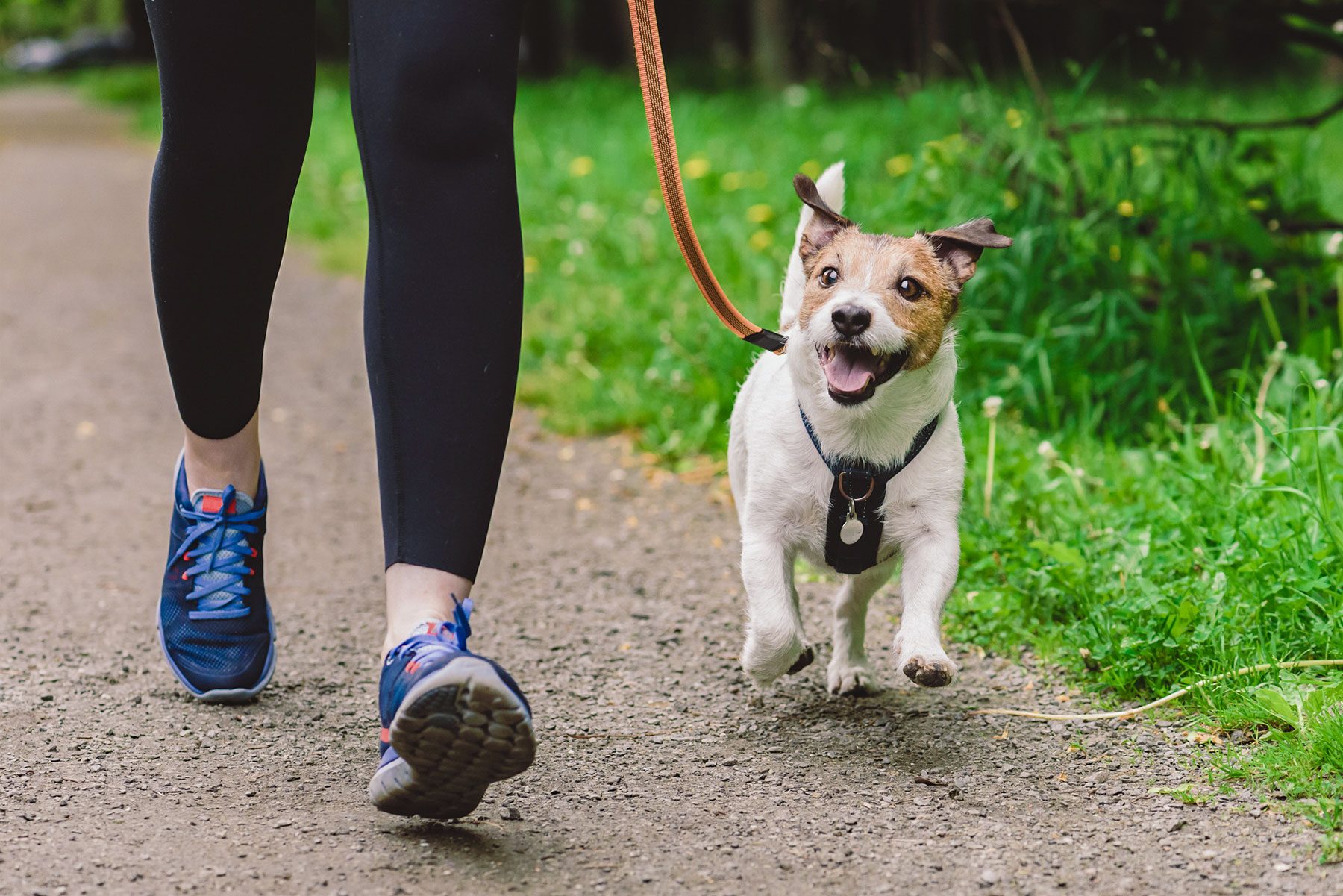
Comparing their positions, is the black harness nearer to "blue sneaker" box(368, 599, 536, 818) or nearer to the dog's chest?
the dog's chest

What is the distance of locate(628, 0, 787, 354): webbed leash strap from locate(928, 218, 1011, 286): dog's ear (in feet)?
1.19

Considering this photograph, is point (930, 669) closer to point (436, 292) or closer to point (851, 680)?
point (851, 680)

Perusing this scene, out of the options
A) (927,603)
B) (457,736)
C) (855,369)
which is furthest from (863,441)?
(457,736)

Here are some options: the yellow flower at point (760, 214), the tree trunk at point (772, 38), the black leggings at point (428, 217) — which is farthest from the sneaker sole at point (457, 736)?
the tree trunk at point (772, 38)

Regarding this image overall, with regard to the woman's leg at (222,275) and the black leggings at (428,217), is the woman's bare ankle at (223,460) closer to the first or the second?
the woman's leg at (222,275)

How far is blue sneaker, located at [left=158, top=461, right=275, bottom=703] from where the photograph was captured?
8.68ft

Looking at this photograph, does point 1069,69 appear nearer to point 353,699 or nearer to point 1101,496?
point 1101,496

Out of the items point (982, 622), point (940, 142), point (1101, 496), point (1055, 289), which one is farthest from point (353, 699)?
point (940, 142)

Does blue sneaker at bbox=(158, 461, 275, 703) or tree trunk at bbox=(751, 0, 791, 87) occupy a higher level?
tree trunk at bbox=(751, 0, 791, 87)

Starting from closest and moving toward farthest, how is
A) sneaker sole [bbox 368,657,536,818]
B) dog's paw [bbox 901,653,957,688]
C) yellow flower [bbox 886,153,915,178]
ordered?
sneaker sole [bbox 368,657,536,818], dog's paw [bbox 901,653,957,688], yellow flower [bbox 886,153,915,178]

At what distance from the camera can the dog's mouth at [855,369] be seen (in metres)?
2.47

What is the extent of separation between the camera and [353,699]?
108 inches

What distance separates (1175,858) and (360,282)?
19.9ft

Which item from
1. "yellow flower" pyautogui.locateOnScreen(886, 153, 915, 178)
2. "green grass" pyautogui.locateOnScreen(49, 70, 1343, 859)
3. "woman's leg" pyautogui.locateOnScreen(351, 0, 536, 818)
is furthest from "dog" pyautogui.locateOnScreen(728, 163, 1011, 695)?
"yellow flower" pyautogui.locateOnScreen(886, 153, 915, 178)
